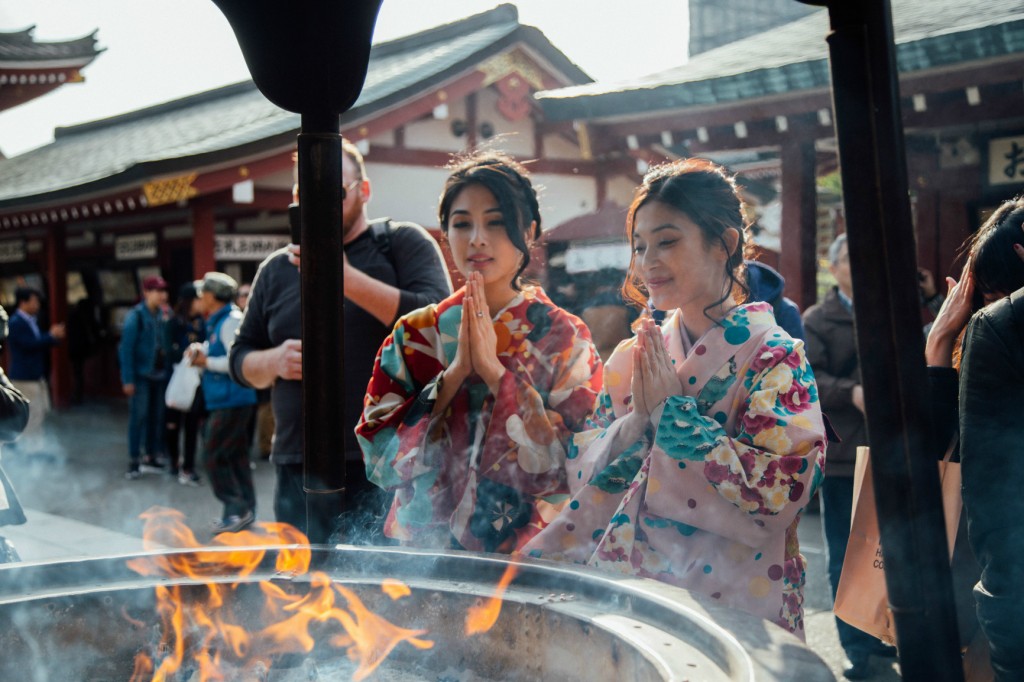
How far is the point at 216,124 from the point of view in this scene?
45.3 feet

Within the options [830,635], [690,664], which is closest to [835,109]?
[690,664]

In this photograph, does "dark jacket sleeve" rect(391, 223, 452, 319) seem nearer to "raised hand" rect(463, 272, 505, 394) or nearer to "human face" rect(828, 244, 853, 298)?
"raised hand" rect(463, 272, 505, 394)

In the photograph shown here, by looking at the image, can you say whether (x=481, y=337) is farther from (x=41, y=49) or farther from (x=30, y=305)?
(x=41, y=49)

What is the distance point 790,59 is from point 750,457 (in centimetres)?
515

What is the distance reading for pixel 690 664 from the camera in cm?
139

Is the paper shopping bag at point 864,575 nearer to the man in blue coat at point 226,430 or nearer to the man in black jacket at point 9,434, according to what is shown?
the man in black jacket at point 9,434

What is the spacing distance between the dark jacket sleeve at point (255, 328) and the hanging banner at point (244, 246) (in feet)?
26.6

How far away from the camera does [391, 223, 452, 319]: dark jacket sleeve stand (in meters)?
3.10

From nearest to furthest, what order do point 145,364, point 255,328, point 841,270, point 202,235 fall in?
point 255,328, point 841,270, point 145,364, point 202,235

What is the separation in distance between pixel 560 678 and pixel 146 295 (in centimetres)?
773

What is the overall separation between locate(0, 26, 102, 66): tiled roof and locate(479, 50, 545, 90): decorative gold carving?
23.6 ft

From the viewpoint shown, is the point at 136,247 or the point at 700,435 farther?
the point at 136,247

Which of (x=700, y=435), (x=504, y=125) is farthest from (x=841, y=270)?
(x=504, y=125)

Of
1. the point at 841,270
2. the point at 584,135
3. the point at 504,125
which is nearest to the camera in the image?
the point at 841,270
